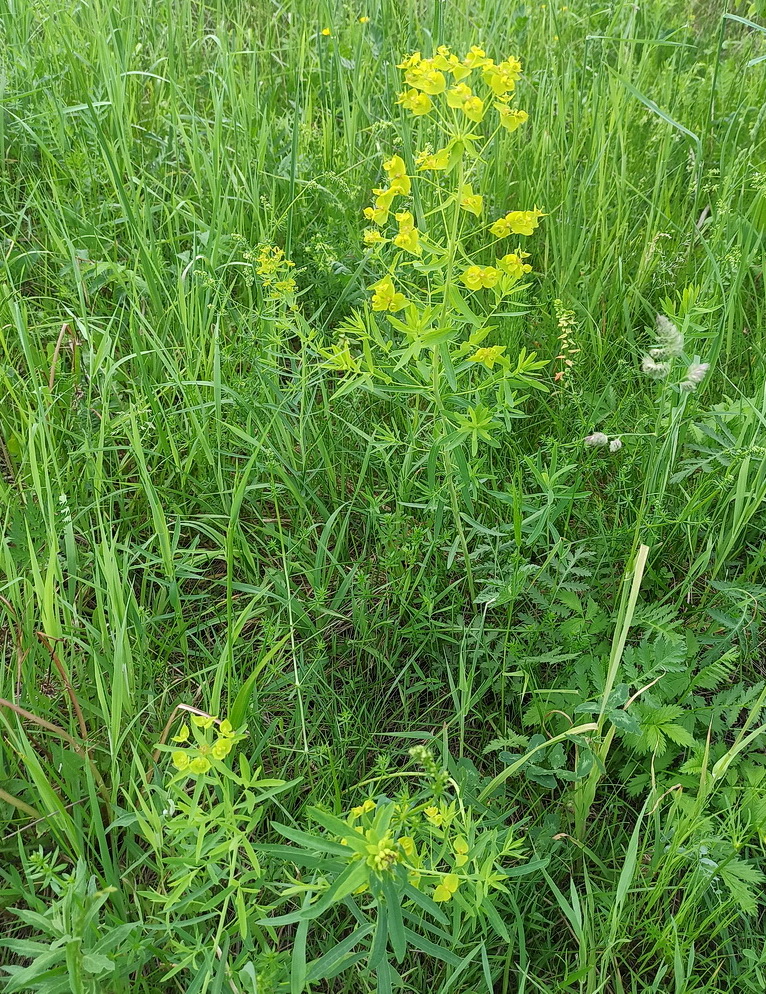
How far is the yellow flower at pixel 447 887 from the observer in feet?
3.63

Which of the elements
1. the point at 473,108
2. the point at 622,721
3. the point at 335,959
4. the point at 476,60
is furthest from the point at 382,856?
the point at 476,60

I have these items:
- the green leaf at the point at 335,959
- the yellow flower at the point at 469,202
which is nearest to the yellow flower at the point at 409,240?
the yellow flower at the point at 469,202

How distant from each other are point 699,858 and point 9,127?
284cm

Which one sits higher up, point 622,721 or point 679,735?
point 622,721

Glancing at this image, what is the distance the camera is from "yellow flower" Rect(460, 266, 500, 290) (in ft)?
5.00

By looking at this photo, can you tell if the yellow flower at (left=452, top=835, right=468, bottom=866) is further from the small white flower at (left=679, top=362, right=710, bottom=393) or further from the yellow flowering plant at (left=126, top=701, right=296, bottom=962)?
the small white flower at (left=679, top=362, right=710, bottom=393)

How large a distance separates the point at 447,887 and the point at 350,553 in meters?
0.92

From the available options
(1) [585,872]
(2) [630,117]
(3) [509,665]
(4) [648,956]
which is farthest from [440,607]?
(2) [630,117]

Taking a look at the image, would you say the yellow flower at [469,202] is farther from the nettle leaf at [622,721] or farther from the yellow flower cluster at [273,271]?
the nettle leaf at [622,721]

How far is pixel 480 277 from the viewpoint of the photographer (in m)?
1.55

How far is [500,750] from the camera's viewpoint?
1.63 metres

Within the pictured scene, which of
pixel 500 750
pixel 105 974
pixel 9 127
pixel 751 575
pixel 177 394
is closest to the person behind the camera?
pixel 105 974

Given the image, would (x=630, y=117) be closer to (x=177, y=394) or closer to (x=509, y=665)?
(x=177, y=394)

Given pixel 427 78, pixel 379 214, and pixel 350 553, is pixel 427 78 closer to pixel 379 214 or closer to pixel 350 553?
pixel 379 214
